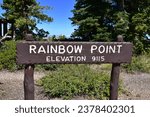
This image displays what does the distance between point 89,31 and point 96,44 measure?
650 inches

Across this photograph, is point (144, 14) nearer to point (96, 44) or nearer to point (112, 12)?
point (112, 12)

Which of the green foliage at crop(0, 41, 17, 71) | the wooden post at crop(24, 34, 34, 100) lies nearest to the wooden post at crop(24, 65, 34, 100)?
the wooden post at crop(24, 34, 34, 100)

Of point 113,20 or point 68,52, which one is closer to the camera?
point 68,52

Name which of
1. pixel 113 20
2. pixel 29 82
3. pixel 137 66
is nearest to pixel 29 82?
pixel 29 82

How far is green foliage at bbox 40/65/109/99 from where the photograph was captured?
11219 mm

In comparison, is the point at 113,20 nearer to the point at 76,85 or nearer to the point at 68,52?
the point at 76,85

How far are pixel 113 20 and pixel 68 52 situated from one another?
1655cm

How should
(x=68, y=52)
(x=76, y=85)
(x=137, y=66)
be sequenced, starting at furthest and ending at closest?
1. (x=137, y=66)
2. (x=76, y=85)
3. (x=68, y=52)

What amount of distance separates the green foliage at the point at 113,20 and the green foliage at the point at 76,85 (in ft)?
32.5

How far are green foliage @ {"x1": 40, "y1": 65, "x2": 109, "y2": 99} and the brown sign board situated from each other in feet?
13.7

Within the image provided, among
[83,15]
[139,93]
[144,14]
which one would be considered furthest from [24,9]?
[139,93]

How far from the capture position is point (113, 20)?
23141mm

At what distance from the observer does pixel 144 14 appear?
71.9 ft

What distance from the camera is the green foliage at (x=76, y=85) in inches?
442
